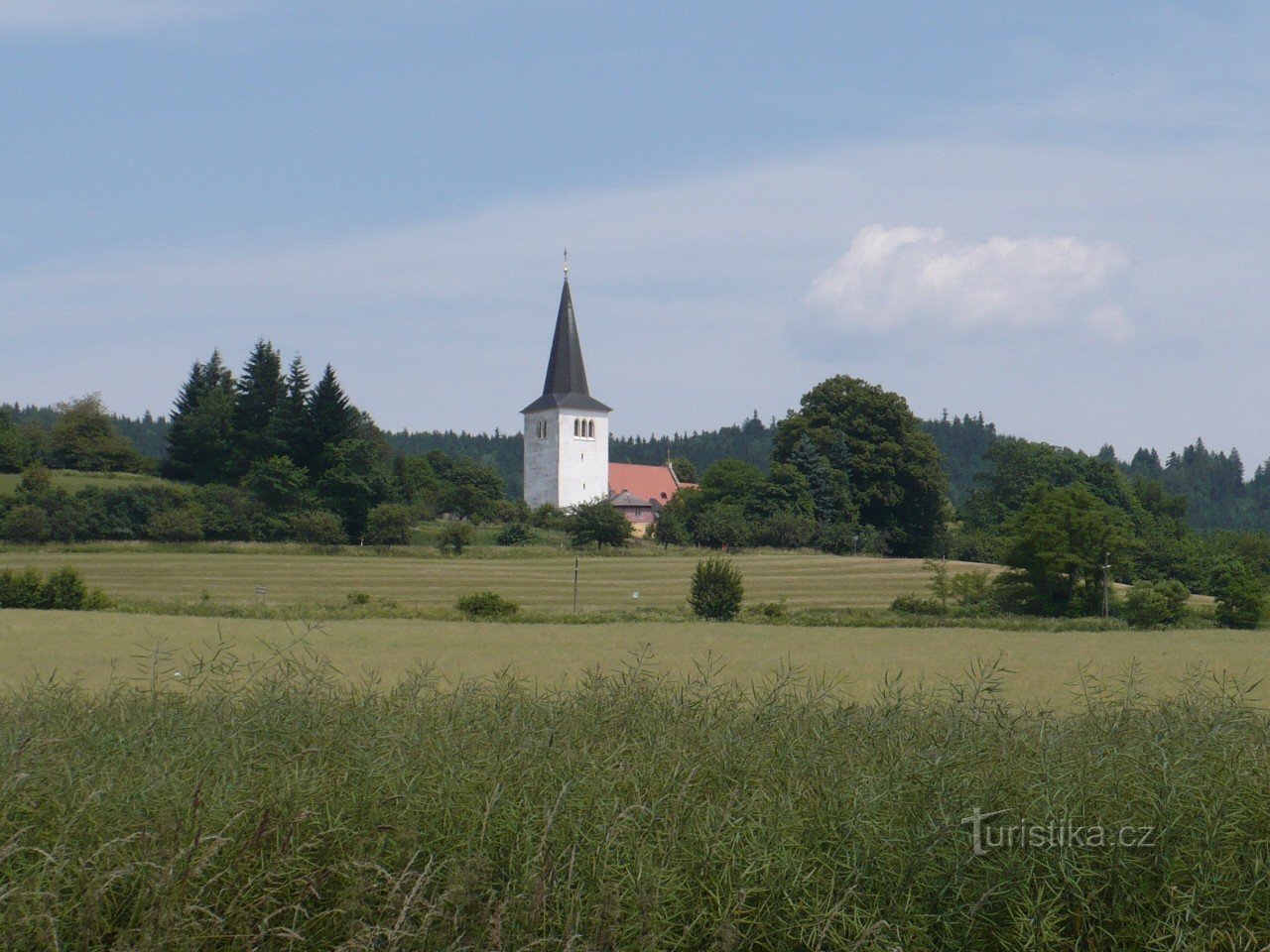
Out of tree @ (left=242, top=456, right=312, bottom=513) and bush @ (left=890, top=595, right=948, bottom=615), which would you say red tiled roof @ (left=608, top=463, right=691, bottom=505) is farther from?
bush @ (left=890, top=595, right=948, bottom=615)

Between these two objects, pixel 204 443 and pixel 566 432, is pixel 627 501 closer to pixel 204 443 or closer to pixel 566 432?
pixel 566 432

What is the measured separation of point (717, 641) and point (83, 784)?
763 inches

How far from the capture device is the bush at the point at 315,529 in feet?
189

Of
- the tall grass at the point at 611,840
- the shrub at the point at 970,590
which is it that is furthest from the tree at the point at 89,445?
the tall grass at the point at 611,840

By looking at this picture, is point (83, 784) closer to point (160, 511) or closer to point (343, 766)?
point (343, 766)

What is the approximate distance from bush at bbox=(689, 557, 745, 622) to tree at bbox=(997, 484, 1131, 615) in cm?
1295

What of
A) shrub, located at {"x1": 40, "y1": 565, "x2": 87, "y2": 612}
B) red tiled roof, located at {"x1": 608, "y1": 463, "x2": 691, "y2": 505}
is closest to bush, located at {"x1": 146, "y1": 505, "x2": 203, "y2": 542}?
shrub, located at {"x1": 40, "y1": 565, "x2": 87, "y2": 612}

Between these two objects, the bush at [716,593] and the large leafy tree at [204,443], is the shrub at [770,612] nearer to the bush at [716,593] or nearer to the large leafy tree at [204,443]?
the bush at [716,593]

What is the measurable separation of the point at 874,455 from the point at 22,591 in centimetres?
5053

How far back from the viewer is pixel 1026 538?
1775 inches

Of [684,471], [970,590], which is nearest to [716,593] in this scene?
[970,590]

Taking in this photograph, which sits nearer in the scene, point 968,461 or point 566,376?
point 566,376

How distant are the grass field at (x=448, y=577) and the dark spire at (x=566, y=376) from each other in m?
46.6

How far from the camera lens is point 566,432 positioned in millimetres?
103625
